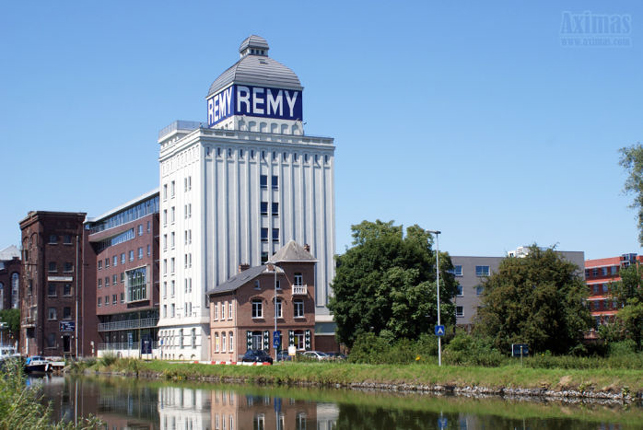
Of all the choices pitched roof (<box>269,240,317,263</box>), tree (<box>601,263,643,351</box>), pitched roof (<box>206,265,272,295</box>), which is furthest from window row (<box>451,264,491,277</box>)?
tree (<box>601,263,643,351</box>)

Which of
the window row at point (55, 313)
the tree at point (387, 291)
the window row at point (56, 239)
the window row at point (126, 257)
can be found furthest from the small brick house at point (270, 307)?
the window row at point (56, 239)

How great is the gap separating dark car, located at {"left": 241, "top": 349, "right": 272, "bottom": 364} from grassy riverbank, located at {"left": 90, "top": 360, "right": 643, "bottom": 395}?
5324 mm

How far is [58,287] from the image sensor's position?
133m

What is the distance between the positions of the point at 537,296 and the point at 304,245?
146ft

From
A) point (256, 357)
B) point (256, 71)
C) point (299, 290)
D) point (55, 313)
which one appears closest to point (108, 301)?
point (55, 313)

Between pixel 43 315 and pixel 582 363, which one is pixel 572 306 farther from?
pixel 43 315

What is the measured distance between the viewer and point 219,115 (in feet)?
344

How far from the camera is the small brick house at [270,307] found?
281 feet

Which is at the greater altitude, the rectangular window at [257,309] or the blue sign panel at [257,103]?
the blue sign panel at [257,103]

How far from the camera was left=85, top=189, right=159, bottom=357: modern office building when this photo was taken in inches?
4306

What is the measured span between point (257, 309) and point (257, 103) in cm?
2823

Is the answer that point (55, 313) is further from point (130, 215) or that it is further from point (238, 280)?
point (238, 280)

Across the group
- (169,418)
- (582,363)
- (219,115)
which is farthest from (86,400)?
(219,115)

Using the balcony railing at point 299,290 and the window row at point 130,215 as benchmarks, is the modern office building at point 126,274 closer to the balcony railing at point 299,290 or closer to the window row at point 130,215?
the window row at point 130,215
